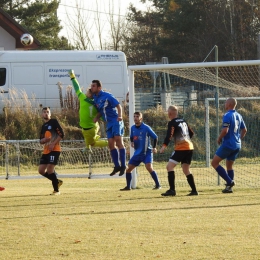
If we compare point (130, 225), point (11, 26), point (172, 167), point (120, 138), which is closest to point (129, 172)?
point (120, 138)

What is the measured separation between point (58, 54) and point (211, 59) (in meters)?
19.7

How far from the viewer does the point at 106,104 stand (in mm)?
14758

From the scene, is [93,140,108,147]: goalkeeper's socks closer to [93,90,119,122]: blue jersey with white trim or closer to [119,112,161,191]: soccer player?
[93,90,119,122]: blue jersey with white trim

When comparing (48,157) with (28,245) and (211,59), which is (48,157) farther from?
(211,59)

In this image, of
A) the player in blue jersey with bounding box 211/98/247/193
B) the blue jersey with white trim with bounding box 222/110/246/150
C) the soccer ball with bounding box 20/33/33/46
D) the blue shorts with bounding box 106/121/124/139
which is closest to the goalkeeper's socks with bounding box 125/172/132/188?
the blue shorts with bounding box 106/121/124/139

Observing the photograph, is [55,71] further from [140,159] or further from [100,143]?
[100,143]

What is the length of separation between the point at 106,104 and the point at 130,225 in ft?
14.3

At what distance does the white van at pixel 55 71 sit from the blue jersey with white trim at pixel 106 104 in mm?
13648

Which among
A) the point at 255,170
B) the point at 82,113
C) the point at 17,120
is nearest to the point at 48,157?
the point at 82,113

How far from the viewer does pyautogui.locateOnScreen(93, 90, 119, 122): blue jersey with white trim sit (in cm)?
1474

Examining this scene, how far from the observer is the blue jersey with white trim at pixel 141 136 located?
54.4ft

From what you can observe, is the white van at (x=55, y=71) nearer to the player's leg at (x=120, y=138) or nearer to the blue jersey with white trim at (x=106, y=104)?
the player's leg at (x=120, y=138)

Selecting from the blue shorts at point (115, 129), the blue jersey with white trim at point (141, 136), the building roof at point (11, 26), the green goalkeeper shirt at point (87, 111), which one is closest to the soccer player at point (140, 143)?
the blue jersey with white trim at point (141, 136)

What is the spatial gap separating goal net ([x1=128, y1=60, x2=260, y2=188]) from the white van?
5.06 m
